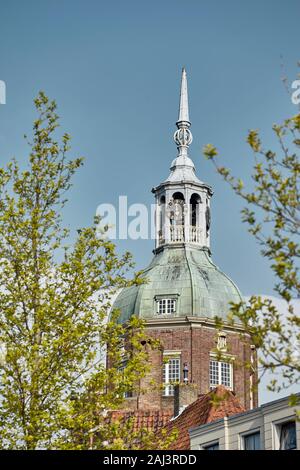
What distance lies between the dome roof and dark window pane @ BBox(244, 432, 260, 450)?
87.3 ft

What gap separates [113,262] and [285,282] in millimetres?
8697

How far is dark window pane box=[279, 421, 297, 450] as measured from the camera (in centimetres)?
3088

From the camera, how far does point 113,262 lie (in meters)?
25.7

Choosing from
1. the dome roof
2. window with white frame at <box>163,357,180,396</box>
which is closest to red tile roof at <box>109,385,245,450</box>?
window with white frame at <box>163,357,180,396</box>

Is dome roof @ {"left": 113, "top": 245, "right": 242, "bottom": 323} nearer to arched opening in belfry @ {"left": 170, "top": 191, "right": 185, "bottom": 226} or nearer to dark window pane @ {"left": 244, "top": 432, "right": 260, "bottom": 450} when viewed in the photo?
arched opening in belfry @ {"left": 170, "top": 191, "right": 185, "bottom": 226}

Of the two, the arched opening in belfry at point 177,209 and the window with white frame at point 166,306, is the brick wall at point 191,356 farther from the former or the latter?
the arched opening in belfry at point 177,209

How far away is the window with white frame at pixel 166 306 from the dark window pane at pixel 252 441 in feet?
90.8

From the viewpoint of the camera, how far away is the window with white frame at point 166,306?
60.9 m

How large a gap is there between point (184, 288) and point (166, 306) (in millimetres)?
1403

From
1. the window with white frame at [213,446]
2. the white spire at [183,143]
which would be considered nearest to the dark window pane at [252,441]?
the window with white frame at [213,446]

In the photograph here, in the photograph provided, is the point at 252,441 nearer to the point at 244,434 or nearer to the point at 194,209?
the point at 244,434

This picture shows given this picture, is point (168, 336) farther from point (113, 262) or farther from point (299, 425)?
point (113, 262)

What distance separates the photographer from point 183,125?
70.6 meters

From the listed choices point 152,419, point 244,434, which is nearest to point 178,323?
point 152,419
